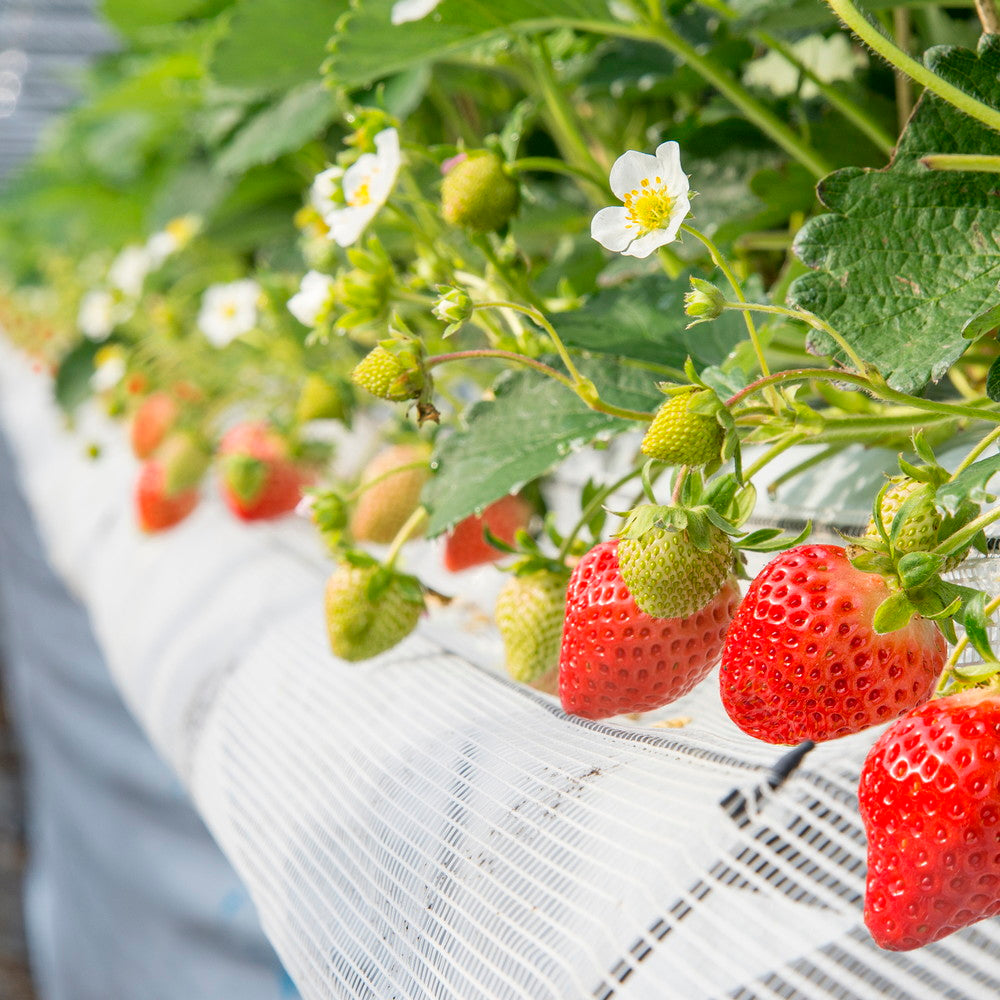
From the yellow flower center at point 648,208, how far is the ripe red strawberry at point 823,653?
0.35 feet

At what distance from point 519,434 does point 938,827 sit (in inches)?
8.7

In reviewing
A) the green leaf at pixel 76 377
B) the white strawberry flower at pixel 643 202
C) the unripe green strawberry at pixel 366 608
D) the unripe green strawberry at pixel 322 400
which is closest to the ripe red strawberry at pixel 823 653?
the white strawberry flower at pixel 643 202

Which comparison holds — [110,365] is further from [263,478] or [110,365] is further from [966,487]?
[966,487]

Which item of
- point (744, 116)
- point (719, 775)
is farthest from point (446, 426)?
point (719, 775)

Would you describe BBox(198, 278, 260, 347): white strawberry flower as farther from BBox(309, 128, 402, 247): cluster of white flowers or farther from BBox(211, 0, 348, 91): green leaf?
BBox(309, 128, 402, 247): cluster of white flowers

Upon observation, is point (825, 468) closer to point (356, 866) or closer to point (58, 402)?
point (356, 866)

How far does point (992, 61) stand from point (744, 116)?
0.27 metres

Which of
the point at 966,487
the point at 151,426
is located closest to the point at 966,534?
the point at 966,487

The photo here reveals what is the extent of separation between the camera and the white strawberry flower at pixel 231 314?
3.17 ft

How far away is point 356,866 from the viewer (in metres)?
0.41

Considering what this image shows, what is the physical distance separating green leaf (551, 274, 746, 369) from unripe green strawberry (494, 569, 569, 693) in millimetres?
96

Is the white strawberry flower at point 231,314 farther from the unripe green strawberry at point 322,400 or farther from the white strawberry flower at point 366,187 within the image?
the white strawberry flower at point 366,187

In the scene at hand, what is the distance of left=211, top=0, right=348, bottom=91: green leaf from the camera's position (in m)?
0.65

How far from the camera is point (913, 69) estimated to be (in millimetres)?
302
